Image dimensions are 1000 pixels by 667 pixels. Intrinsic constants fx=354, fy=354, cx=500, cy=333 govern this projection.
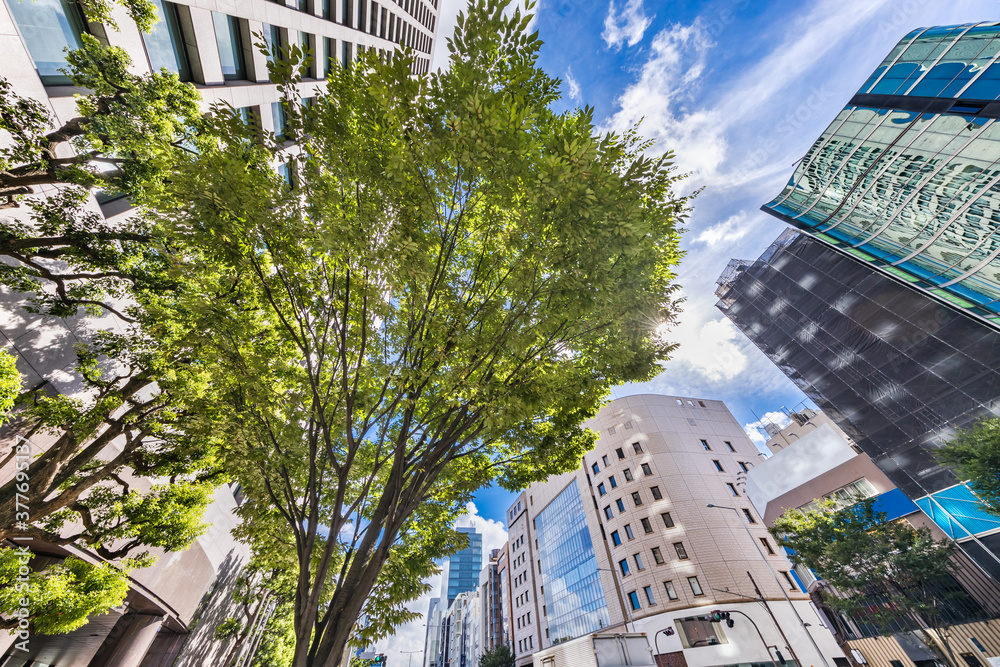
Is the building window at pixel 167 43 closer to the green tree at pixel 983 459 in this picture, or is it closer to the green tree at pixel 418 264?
the green tree at pixel 418 264

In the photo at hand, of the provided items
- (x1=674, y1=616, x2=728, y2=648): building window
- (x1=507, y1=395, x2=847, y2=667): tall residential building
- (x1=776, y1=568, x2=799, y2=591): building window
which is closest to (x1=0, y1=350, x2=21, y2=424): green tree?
(x1=507, y1=395, x2=847, y2=667): tall residential building

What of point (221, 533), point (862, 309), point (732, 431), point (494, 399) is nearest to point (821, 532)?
point (862, 309)

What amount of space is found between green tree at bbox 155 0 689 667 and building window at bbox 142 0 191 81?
8199 millimetres

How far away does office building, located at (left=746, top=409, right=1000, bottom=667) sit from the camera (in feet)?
58.0

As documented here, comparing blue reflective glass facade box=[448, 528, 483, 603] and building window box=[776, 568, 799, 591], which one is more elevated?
blue reflective glass facade box=[448, 528, 483, 603]

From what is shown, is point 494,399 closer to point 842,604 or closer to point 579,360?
point 579,360

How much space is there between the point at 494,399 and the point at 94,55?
10.1 m

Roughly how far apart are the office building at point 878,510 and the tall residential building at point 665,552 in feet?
7.09

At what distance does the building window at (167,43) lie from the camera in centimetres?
989

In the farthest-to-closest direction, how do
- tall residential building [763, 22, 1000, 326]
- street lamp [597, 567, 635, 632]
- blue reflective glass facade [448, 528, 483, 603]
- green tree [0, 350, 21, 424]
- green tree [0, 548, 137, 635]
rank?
1. blue reflective glass facade [448, 528, 483, 603]
2. street lamp [597, 567, 635, 632]
3. tall residential building [763, 22, 1000, 326]
4. green tree [0, 548, 137, 635]
5. green tree [0, 350, 21, 424]

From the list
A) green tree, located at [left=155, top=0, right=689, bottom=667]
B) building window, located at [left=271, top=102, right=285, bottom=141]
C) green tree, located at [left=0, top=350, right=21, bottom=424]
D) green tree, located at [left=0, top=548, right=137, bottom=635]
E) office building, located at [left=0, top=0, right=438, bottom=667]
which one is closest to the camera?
green tree, located at [left=155, top=0, right=689, bottom=667]

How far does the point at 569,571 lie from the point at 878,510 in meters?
26.0

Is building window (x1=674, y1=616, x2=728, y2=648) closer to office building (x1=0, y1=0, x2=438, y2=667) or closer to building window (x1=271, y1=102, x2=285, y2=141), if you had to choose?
office building (x1=0, y1=0, x2=438, y2=667)

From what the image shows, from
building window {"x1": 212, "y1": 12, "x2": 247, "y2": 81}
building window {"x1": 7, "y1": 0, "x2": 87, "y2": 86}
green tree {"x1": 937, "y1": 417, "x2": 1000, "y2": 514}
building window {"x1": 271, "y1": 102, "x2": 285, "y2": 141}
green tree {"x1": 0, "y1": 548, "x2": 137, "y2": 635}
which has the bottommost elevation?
green tree {"x1": 0, "y1": 548, "x2": 137, "y2": 635}
